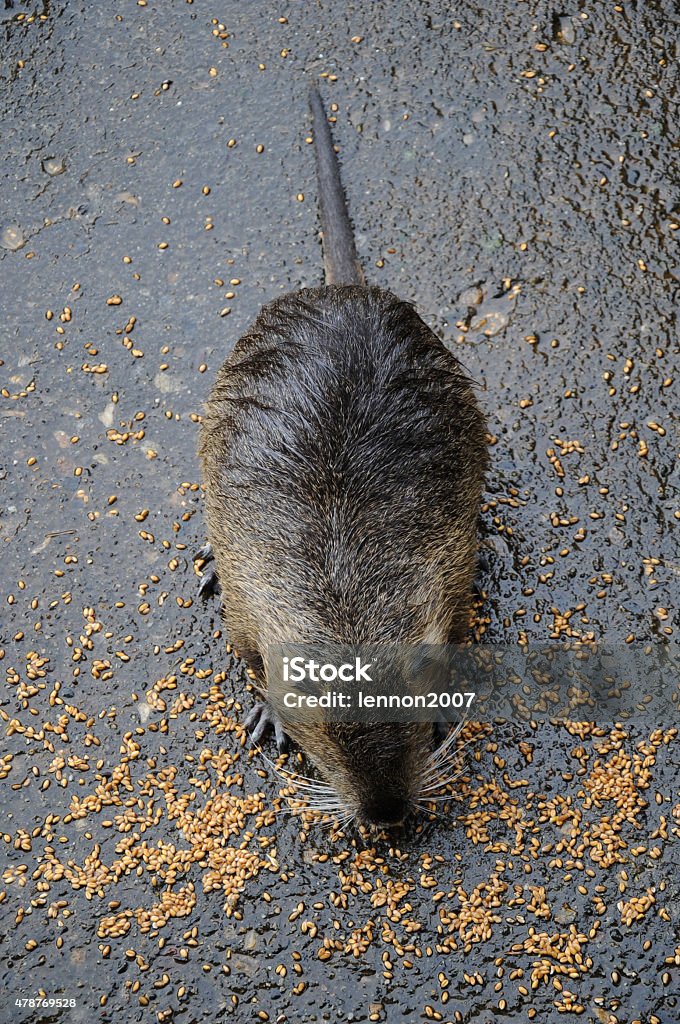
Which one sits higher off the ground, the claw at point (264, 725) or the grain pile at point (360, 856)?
the claw at point (264, 725)

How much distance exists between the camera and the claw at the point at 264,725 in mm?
4188

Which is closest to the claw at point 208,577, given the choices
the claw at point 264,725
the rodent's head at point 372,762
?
the claw at point 264,725

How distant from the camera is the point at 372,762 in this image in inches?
137

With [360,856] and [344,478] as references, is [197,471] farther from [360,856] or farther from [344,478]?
[360,856]

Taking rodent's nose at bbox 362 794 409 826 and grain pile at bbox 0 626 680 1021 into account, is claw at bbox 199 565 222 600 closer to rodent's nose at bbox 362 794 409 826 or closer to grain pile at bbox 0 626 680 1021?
grain pile at bbox 0 626 680 1021

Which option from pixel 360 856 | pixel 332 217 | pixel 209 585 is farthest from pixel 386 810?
pixel 332 217

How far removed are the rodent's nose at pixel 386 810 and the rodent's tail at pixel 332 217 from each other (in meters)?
2.15

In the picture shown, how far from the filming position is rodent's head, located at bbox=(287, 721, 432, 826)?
3447 millimetres

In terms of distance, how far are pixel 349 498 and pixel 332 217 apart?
1631mm

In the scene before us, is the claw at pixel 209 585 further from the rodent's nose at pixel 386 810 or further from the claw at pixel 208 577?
the rodent's nose at pixel 386 810

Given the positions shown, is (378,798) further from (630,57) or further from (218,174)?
(630,57)

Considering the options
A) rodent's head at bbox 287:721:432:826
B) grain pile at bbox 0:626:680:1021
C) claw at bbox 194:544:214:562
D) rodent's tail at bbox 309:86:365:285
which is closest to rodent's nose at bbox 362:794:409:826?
rodent's head at bbox 287:721:432:826

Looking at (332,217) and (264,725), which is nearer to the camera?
(264,725)

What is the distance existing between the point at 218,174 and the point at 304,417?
2179 mm
